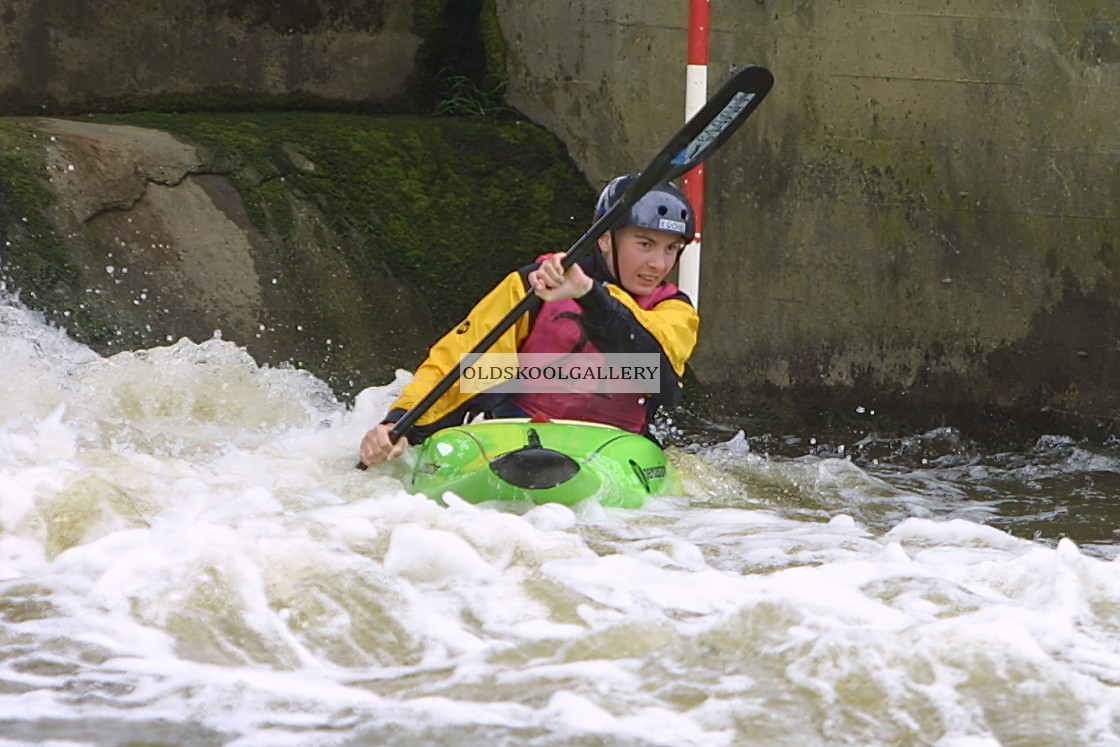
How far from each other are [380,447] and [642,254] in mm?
981

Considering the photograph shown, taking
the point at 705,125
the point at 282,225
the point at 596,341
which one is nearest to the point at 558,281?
the point at 596,341

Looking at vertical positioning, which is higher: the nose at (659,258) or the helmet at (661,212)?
the helmet at (661,212)

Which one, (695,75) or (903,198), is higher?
(695,75)

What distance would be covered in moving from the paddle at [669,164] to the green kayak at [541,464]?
183 millimetres

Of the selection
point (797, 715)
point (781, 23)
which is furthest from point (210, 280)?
point (797, 715)

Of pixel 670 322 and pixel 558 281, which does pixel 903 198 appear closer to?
pixel 670 322

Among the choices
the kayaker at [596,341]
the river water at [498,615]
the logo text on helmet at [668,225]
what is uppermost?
the logo text on helmet at [668,225]

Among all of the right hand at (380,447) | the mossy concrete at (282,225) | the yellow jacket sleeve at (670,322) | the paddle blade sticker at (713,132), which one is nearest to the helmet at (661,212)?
the paddle blade sticker at (713,132)

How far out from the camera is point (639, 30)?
6.57m

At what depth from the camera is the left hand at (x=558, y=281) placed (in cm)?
414

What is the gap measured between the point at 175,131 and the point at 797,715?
4327 mm

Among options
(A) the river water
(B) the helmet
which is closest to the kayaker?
(B) the helmet

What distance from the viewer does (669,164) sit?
4.42m

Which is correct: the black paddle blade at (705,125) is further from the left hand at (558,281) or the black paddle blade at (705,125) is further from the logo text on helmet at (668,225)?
the left hand at (558,281)
